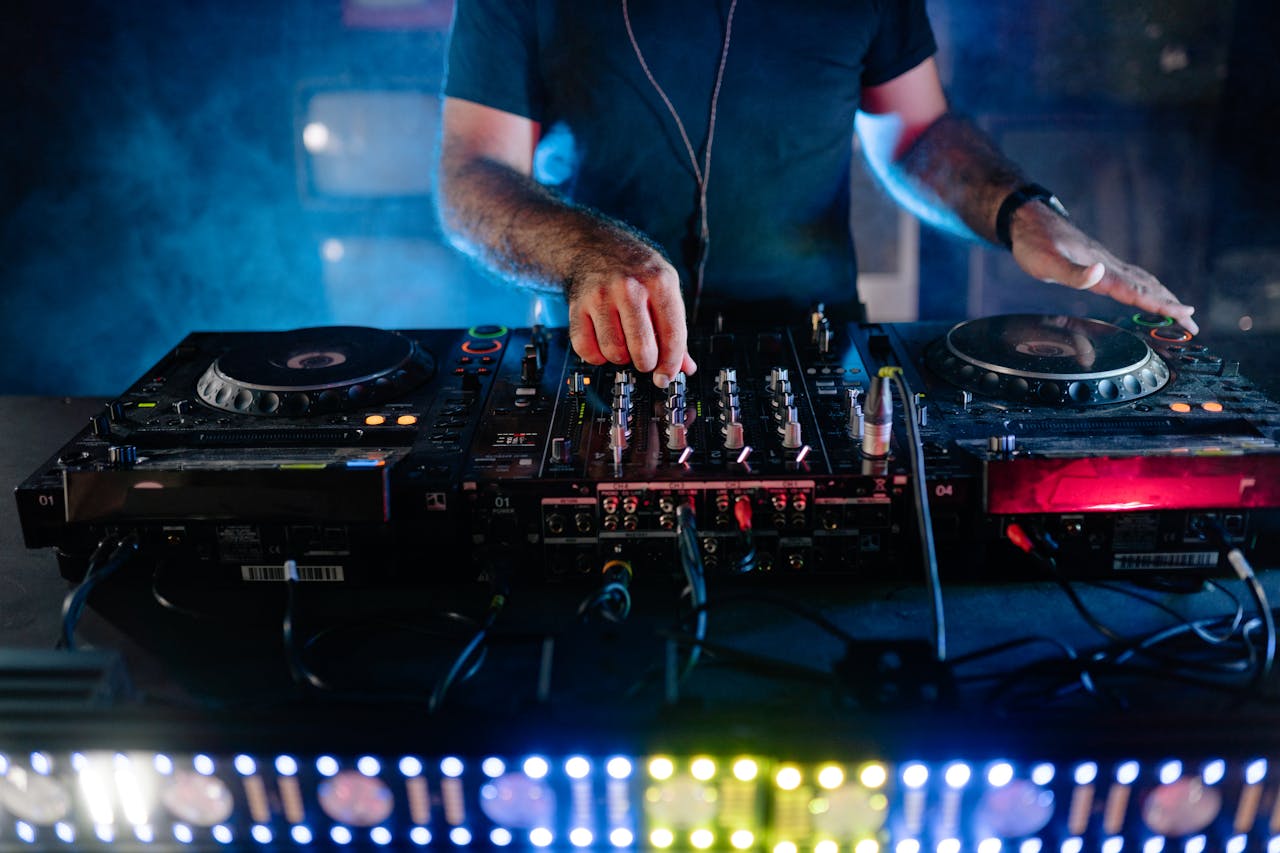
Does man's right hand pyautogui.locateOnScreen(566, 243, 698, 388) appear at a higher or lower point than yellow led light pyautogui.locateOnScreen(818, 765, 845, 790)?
higher

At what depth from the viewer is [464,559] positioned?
46.9 inches

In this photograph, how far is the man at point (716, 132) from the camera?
1.89 metres

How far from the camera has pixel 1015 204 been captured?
1704 mm

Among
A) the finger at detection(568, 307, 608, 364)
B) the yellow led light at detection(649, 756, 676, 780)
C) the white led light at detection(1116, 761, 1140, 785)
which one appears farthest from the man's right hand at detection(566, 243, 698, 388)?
the white led light at detection(1116, 761, 1140, 785)

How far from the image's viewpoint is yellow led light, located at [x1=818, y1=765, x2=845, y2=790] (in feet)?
2.78

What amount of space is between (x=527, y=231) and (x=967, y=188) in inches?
32.5

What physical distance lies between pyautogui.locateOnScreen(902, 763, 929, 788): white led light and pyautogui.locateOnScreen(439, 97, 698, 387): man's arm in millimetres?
594

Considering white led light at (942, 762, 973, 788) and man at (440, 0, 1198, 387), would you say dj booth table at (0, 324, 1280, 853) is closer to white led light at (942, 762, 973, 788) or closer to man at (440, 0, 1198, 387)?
white led light at (942, 762, 973, 788)

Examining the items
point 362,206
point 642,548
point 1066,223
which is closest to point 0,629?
point 642,548

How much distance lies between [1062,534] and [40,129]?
11.7 feet

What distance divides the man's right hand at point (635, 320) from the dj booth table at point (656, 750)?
37 centimetres

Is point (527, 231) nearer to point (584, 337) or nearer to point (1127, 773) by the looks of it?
point (584, 337)

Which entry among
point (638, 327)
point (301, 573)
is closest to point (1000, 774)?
point (638, 327)

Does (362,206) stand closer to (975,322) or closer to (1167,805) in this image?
(975,322)
